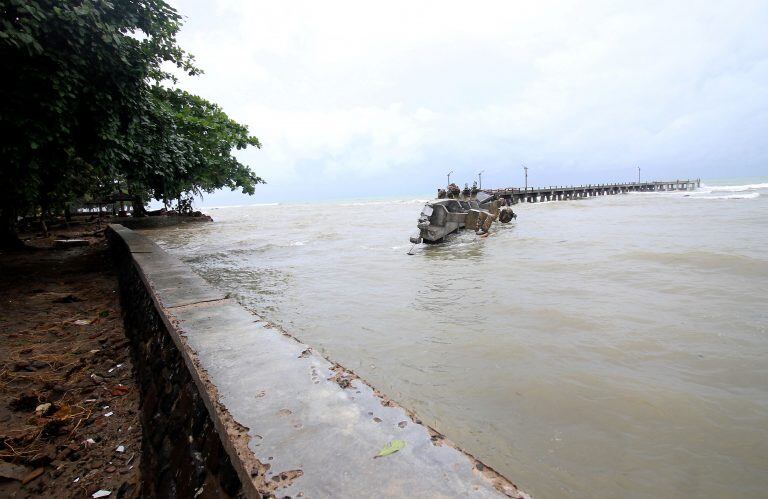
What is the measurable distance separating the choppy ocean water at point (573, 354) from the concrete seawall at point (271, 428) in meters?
1.29

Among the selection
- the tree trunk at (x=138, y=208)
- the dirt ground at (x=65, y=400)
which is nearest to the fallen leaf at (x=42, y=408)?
the dirt ground at (x=65, y=400)

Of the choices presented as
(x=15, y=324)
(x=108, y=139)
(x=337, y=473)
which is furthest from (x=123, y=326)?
(x=337, y=473)

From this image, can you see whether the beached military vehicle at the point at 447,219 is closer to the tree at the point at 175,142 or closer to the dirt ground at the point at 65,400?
the tree at the point at 175,142

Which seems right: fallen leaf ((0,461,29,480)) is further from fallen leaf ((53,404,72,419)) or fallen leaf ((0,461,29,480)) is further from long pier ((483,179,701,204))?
long pier ((483,179,701,204))

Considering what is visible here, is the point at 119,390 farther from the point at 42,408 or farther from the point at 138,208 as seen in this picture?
the point at 138,208

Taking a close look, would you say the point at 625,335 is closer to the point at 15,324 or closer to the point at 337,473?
the point at 337,473

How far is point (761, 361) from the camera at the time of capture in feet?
12.6

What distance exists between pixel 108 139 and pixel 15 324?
3.65 metres

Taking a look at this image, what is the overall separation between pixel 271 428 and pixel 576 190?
65028 millimetres

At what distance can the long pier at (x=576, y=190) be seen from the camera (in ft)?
154

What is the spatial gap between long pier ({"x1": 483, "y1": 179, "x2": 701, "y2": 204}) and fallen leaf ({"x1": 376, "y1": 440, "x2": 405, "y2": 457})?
35.3m

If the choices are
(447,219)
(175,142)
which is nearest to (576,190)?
(447,219)

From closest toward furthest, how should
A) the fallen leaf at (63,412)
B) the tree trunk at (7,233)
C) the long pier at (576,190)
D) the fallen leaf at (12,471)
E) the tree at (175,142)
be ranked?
the fallen leaf at (12,471)
the fallen leaf at (63,412)
the tree at (175,142)
the tree trunk at (7,233)
the long pier at (576,190)

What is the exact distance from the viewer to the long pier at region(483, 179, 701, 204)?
154 ft
